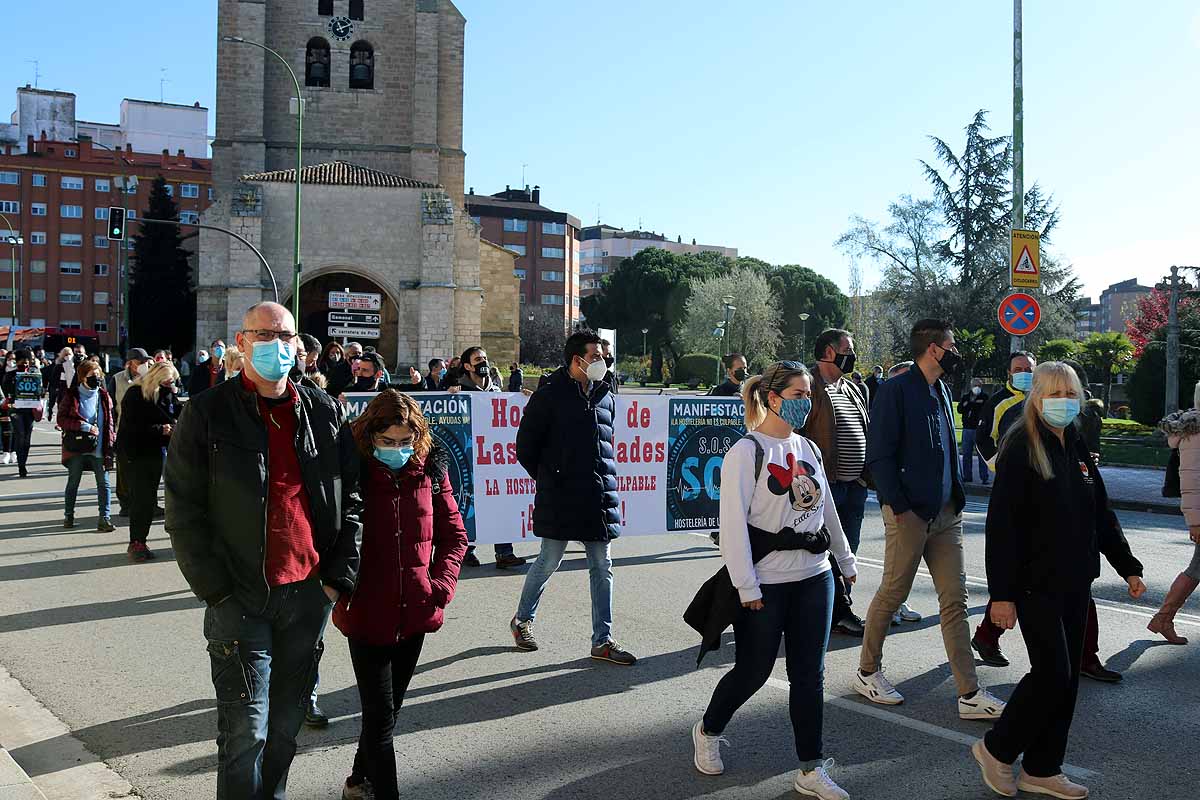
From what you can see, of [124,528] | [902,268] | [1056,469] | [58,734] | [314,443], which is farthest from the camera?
[902,268]

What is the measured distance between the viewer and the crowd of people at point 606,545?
3582 mm

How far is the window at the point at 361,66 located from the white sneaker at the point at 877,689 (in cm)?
5020

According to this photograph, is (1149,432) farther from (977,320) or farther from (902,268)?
(902,268)

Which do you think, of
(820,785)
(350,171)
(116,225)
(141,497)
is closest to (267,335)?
(820,785)

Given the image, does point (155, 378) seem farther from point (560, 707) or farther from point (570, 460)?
point (560, 707)

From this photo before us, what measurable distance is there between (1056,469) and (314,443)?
300cm

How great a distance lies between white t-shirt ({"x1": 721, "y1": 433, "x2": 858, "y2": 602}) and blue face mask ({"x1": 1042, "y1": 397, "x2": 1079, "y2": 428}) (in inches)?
40.1

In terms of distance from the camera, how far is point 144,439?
1025 cm

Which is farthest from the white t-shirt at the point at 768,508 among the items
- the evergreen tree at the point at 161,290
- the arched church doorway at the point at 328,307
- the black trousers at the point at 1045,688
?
the evergreen tree at the point at 161,290

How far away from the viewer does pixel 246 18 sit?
4956cm

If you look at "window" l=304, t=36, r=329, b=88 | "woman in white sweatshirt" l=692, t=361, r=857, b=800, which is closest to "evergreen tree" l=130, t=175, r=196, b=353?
"window" l=304, t=36, r=329, b=88

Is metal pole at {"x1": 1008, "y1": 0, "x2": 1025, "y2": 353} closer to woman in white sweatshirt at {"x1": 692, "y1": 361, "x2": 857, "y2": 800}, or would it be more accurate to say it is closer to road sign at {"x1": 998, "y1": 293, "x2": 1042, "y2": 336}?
road sign at {"x1": 998, "y1": 293, "x2": 1042, "y2": 336}

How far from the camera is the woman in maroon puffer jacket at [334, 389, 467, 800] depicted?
3973mm

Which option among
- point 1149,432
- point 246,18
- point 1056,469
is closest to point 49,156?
point 246,18
